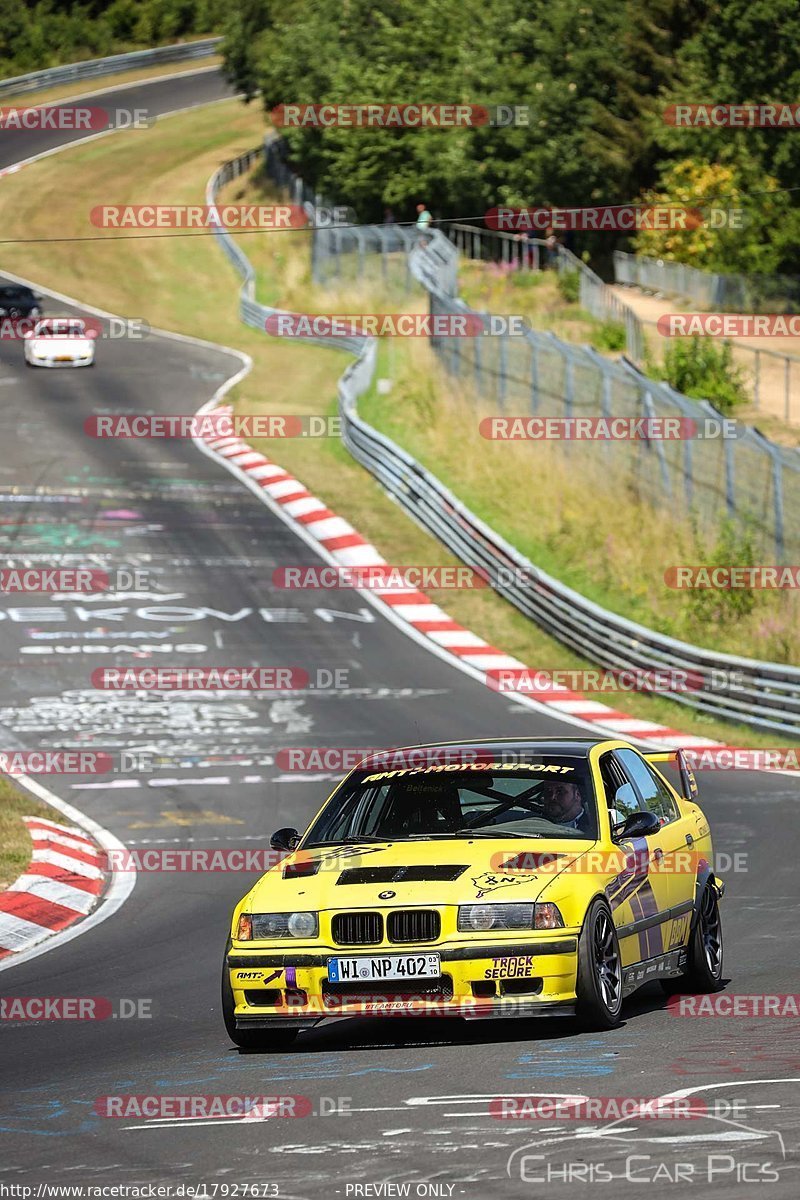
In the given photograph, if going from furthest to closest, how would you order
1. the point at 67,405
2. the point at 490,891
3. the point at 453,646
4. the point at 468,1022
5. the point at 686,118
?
the point at 686,118, the point at 67,405, the point at 453,646, the point at 468,1022, the point at 490,891

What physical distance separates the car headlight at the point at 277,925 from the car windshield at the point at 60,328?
39.7 m

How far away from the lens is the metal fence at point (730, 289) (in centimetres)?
4606

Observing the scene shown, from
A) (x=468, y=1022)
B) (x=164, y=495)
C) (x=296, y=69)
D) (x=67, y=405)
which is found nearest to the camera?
(x=468, y=1022)

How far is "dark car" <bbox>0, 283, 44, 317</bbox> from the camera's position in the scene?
52000 millimetres

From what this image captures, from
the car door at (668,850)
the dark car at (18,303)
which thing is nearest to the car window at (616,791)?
the car door at (668,850)

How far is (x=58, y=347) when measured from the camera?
1854 inches

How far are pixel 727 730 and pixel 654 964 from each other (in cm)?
1370

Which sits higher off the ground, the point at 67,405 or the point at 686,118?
the point at 686,118

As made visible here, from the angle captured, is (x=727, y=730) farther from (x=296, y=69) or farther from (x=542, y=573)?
(x=296, y=69)

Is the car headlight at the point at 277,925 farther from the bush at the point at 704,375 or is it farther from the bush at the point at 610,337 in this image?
the bush at the point at 610,337

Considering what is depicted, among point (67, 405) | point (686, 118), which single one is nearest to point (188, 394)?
point (67, 405)

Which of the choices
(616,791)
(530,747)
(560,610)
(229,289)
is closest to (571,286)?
(229,289)

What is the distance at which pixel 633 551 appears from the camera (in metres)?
28.5

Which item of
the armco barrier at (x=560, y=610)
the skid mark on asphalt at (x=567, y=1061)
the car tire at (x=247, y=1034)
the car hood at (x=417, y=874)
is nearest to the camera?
the skid mark on asphalt at (x=567, y=1061)
